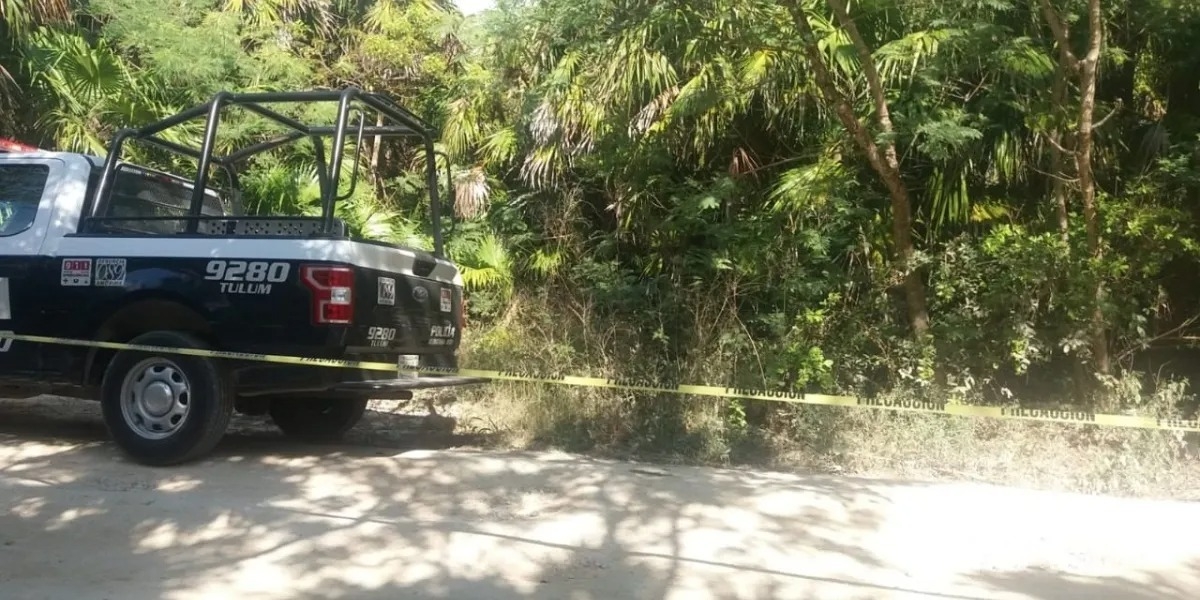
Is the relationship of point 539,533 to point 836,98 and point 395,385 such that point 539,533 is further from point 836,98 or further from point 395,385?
point 836,98

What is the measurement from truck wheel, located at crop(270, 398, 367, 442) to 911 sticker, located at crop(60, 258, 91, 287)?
172 cm

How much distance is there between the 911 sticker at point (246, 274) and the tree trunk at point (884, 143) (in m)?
4.04

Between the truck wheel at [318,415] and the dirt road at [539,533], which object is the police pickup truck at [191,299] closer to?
the dirt road at [539,533]

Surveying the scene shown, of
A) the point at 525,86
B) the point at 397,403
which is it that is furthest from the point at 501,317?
the point at 525,86

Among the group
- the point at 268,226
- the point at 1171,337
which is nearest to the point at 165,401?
the point at 268,226

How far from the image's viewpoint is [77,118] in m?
11.0

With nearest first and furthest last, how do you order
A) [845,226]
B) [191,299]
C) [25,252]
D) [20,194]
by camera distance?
[191,299] → [25,252] → [20,194] → [845,226]

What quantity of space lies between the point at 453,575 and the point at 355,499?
4.82ft

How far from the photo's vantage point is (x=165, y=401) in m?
6.14

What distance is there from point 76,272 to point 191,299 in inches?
36.0

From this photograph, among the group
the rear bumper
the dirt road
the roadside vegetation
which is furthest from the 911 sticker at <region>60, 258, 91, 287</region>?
the roadside vegetation

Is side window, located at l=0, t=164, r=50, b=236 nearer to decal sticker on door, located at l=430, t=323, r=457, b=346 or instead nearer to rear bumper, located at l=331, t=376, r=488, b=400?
rear bumper, located at l=331, t=376, r=488, b=400

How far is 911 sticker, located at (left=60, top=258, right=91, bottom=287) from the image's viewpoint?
20.6ft

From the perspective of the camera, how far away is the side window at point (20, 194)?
258 inches
